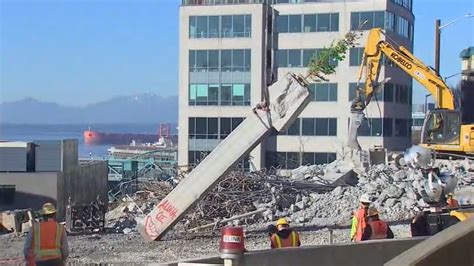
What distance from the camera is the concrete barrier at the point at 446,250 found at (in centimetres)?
538

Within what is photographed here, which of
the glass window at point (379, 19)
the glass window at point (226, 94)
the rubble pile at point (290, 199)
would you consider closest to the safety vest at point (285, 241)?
the rubble pile at point (290, 199)

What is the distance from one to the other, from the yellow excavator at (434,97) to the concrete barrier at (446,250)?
2121cm

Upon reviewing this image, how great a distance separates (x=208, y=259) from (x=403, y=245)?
2.54 meters

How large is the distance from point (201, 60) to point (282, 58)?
21.7ft

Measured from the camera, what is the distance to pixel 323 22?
57.9m

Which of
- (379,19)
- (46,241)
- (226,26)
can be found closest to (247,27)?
(226,26)

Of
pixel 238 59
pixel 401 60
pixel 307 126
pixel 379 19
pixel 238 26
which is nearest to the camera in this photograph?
pixel 401 60

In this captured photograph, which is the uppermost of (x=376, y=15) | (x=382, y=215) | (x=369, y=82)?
(x=376, y=15)

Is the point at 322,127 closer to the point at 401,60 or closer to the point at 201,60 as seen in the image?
the point at 201,60

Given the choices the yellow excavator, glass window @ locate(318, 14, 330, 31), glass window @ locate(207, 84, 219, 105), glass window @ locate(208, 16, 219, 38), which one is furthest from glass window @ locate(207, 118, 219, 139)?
the yellow excavator

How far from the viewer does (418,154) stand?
11023 mm

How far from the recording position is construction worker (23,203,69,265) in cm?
913

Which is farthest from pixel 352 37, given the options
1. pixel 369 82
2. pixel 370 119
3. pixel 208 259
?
pixel 370 119

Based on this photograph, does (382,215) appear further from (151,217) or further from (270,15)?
(270,15)
